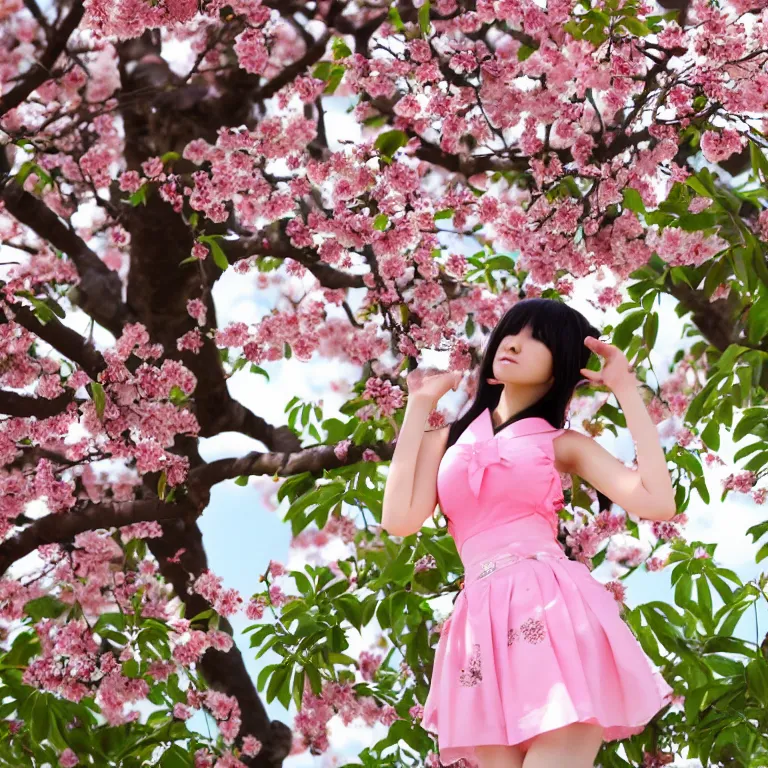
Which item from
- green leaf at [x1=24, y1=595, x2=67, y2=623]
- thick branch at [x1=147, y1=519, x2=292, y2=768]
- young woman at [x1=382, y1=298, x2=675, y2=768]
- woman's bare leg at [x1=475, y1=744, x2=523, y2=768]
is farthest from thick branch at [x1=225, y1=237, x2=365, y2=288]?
woman's bare leg at [x1=475, y1=744, x2=523, y2=768]

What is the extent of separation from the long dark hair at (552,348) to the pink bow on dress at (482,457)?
0.14m

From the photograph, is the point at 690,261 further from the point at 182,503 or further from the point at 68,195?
the point at 68,195

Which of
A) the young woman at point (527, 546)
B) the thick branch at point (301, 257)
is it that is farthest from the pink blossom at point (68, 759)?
the young woman at point (527, 546)

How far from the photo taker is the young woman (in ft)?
7.11

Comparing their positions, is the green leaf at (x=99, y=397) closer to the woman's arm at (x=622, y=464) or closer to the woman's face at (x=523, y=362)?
the woman's face at (x=523, y=362)

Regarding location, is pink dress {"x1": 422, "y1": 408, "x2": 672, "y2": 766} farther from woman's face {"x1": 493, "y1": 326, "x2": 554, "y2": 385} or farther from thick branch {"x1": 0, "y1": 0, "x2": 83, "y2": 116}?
thick branch {"x1": 0, "y1": 0, "x2": 83, "y2": 116}

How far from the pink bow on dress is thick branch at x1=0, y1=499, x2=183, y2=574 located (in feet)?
7.55

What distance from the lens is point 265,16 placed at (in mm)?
4195

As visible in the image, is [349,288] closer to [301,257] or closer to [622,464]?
[301,257]

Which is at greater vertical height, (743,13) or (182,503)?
(743,13)

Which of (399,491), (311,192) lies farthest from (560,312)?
(311,192)

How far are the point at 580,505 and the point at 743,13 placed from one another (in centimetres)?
204

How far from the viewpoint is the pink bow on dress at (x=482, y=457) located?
2.42 meters

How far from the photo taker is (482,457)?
245cm
